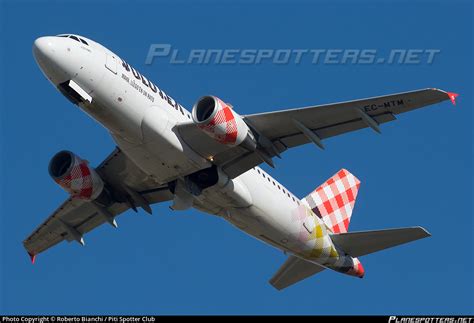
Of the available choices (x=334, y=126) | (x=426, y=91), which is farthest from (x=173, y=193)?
(x=426, y=91)

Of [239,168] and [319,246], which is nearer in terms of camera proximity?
[239,168]

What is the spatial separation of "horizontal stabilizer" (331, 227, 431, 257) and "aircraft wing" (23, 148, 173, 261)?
8.06 metres

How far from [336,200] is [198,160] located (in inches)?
433

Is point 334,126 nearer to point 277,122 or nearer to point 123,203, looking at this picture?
point 277,122

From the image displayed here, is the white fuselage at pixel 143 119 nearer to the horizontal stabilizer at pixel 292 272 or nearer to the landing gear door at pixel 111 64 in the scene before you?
the landing gear door at pixel 111 64

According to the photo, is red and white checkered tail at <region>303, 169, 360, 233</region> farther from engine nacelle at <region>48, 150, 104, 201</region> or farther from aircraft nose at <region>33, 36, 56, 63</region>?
aircraft nose at <region>33, 36, 56, 63</region>

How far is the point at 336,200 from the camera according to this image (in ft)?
146

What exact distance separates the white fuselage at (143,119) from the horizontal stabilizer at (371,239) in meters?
4.80

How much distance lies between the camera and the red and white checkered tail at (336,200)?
142 ft

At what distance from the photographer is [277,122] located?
35250mm

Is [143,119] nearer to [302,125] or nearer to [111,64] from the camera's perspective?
[111,64]

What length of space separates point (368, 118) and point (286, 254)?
949 cm

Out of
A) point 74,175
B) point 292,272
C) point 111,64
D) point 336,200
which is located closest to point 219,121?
point 111,64

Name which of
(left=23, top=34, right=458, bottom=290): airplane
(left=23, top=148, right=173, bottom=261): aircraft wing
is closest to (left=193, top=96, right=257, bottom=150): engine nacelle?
(left=23, top=34, right=458, bottom=290): airplane
